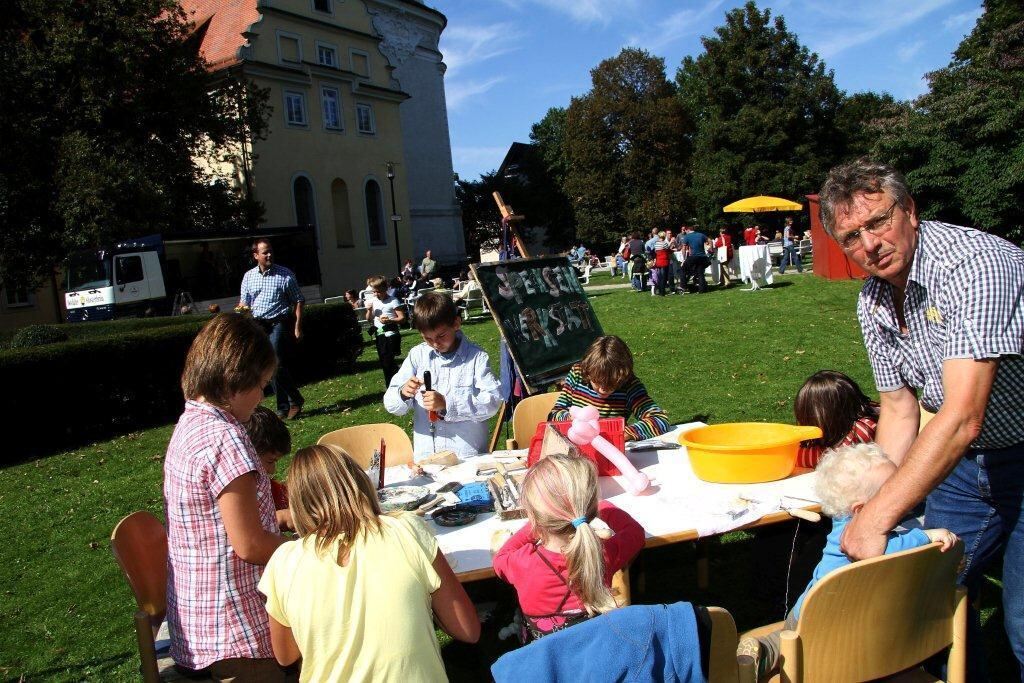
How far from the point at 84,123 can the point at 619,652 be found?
23115mm

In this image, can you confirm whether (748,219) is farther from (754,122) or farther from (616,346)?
(616,346)

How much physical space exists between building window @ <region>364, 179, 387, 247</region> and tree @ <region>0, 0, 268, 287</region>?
450 inches

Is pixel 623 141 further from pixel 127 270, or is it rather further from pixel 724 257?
pixel 127 270

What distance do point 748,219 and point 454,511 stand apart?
129 ft

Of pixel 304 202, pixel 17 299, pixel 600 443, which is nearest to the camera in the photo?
pixel 600 443

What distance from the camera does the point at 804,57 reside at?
40.7 m

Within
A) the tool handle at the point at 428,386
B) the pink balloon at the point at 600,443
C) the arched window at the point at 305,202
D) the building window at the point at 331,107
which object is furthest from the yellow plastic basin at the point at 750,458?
the building window at the point at 331,107

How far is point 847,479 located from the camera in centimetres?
232

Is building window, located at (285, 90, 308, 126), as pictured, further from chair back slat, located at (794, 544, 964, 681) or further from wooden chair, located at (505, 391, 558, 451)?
chair back slat, located at (794, 544, 964, 681)

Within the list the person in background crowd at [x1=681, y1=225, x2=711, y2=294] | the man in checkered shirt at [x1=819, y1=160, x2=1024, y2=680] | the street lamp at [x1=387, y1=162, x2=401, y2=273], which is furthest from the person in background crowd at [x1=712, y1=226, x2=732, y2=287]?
the man in checkered shirt at [x1=819, y1=160, x2=1024, y2=680]

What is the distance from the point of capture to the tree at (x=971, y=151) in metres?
18.3

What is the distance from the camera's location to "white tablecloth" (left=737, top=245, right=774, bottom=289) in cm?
1731

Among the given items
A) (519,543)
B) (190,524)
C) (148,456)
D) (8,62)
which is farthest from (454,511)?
(8,62)

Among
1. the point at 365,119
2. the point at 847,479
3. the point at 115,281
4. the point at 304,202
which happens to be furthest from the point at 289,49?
the point at 847,479
